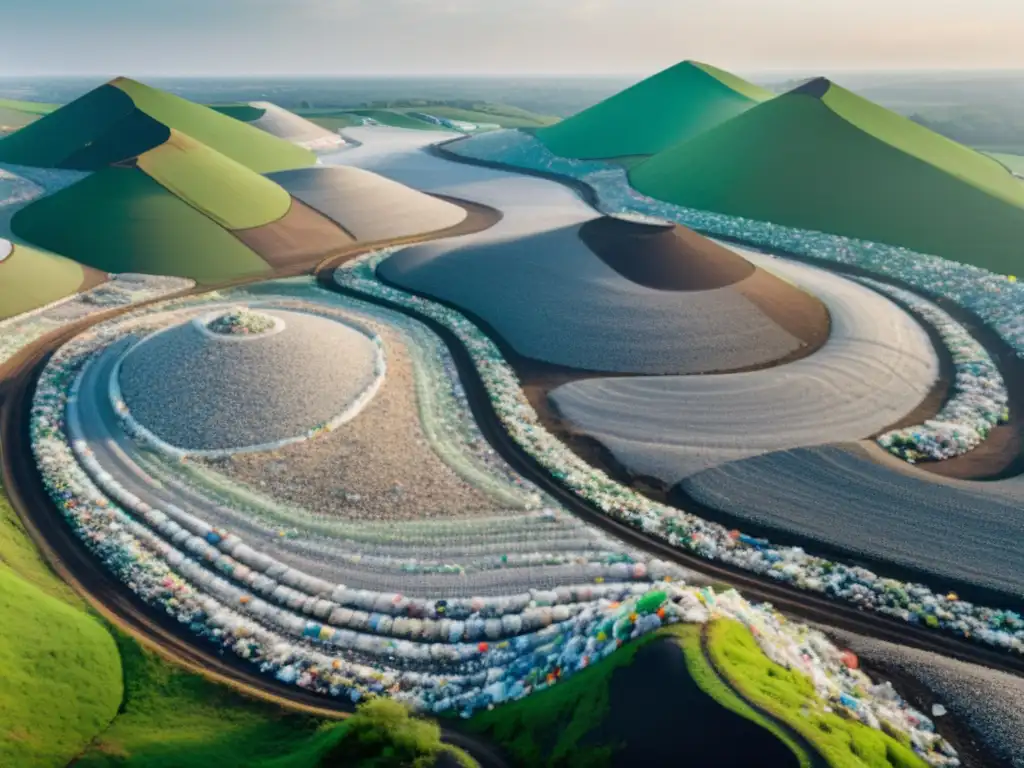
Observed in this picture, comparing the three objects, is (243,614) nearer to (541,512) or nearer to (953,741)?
(541,512)

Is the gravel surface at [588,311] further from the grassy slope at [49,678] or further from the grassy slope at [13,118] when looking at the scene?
the grassy slope at [13,118]

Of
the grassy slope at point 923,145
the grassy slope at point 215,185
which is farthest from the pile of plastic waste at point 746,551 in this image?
the grassy slope at point 923,145

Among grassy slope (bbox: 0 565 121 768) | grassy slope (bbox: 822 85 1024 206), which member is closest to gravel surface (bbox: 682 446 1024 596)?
grassy slope (bbox: 0 565 121 768)

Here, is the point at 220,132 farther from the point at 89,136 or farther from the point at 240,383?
the point at 240,383

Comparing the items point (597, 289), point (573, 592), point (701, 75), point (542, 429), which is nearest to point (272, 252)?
point (597, 289)

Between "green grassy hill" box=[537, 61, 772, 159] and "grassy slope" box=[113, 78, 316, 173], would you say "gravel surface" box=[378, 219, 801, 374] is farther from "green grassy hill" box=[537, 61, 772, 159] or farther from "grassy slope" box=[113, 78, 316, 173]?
"green grassy hill" box=[537, 61, 772, 159]
